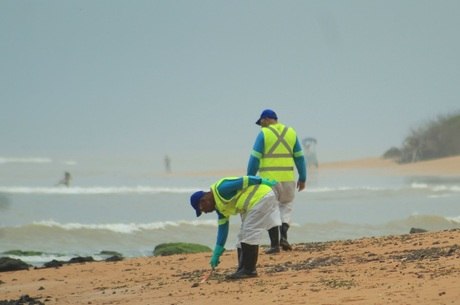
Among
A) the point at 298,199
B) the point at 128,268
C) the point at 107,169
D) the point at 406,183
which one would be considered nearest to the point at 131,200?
the point at 298,199

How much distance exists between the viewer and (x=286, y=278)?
39.5 feet

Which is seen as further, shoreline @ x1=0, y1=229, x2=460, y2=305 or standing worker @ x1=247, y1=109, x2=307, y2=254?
standing worker @ x1=247, y1=109, x2=307, y2=254

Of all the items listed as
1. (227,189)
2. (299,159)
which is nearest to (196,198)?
(227,189)

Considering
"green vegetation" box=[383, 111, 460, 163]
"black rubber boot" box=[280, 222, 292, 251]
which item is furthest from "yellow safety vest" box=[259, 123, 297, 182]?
"green vegetation" box=[383, 111, 460, 163]

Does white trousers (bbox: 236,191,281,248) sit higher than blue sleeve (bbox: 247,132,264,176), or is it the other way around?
blue sleeve (bbox: 247,132,264,176)

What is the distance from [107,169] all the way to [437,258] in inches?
2491

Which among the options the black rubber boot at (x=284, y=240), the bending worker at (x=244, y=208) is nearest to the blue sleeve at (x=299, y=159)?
the black rubber boot at (x=284, y=240)

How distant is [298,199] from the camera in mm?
37562

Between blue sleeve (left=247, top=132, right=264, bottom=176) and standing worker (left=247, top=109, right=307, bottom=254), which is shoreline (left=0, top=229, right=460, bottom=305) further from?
blue sleeve (left=247, top=132, right=264, bottom=176)

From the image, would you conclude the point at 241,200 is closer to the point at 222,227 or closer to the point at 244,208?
the point at 244,208

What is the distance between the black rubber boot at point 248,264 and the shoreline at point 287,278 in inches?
4.6

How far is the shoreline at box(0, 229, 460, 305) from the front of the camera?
10.4 metres

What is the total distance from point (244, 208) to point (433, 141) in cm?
5654

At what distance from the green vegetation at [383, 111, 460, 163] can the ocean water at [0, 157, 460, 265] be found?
1467cm
